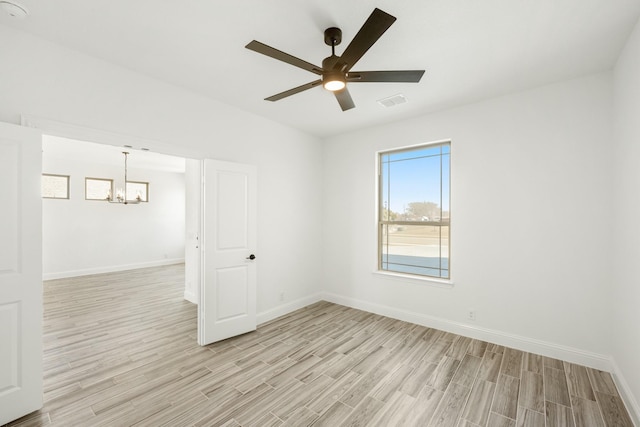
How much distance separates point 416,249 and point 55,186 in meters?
8.43

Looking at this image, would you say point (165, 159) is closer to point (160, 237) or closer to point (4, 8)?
point (160, 237)

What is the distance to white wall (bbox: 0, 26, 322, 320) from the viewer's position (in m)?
2.26

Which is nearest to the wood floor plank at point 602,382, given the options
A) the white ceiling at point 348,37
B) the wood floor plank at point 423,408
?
the wood floor plank at point 423,408

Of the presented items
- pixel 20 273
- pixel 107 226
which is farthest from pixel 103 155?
pixel 20 273

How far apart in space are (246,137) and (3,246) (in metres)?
2.61

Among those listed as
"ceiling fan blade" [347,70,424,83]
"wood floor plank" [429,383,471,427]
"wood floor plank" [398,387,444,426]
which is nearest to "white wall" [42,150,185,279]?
"ceiling fan blade" [347,70,424,83]

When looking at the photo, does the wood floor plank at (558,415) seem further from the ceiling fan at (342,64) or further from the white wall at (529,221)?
the ceiling fan at (342,64)

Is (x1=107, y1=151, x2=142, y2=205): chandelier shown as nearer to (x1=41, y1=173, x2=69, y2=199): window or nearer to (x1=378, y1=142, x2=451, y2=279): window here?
(x1=41, y1=173, x2=69, y2=199): window

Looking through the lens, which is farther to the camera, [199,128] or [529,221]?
[199,128]

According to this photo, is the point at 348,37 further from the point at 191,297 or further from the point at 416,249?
the point at 191,297

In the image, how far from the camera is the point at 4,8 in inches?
75.3

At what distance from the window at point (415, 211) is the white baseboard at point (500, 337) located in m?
0.61

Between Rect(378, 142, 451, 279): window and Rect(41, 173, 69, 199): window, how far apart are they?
25.3 feet

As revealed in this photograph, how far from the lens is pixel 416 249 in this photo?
14.0 ft
